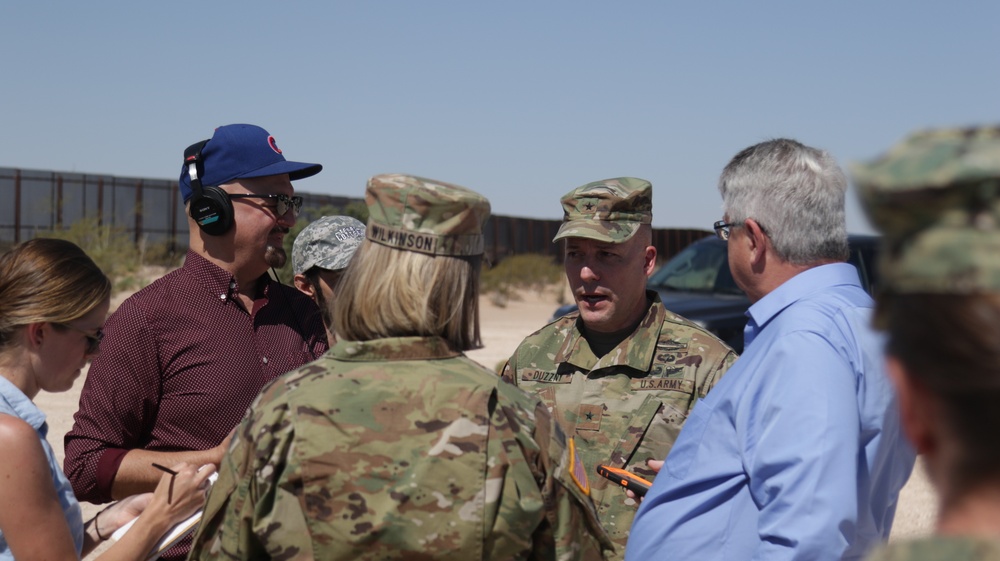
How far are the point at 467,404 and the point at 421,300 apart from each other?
0.27m

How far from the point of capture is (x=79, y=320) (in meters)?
2.61

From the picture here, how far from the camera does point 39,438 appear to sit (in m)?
2.40

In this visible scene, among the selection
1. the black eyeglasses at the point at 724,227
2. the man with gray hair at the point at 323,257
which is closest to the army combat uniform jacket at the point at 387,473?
the black eyeglasses at the point at 724,227

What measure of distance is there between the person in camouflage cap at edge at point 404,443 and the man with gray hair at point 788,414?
0.44 m

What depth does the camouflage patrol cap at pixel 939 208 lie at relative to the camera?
0.94 meters

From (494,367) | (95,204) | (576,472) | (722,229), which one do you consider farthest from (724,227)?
(95,204)

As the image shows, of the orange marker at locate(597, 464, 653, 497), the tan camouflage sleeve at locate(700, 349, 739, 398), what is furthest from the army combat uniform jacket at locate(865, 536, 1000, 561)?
the tan camouflage sleeve at locate(700, 349, 739, 398)

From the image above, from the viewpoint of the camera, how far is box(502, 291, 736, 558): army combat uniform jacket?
3.42m

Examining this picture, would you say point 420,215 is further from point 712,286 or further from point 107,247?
point 107,247

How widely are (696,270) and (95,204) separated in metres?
24.7

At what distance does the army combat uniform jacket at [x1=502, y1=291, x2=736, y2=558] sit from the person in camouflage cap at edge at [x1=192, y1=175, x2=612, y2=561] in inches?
48.8

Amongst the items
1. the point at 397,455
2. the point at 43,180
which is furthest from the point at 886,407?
the point at 43,180

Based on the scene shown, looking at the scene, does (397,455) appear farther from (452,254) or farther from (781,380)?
(781,380)

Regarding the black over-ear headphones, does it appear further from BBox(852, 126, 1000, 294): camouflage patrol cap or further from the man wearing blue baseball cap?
BBox(852, 126, 1000, 294): camouflage patrol cap
